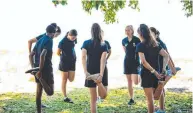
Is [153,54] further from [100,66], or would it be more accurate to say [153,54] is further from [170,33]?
[170,33]

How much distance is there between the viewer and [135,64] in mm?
10117

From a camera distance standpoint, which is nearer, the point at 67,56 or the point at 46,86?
the point at 46,86

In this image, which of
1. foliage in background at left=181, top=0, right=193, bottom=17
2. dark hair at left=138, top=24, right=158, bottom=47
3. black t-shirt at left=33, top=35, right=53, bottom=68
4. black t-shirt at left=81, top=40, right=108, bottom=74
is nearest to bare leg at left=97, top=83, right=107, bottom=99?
black t-shirt at left=81, top=40, right=108, bottom=74

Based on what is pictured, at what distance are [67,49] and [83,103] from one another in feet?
5.41

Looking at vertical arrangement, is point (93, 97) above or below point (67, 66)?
below

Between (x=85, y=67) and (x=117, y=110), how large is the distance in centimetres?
271

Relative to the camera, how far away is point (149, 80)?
7.47 meters

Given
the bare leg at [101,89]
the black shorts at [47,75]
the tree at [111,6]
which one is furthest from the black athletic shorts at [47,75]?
the tree at [111,6]

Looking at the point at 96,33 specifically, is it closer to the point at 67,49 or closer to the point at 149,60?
the point at 149,60

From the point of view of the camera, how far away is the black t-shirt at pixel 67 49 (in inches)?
418

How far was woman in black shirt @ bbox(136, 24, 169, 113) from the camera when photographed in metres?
7.38

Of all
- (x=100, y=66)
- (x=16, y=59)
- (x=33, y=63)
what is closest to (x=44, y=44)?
(x=33, y=63)

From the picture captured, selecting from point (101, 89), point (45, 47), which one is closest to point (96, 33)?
point (101, 89)

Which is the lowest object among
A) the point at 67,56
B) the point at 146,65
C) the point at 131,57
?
the point at 146,65
